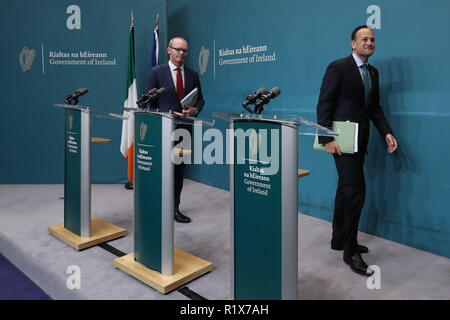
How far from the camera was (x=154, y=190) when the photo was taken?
2.36 metres

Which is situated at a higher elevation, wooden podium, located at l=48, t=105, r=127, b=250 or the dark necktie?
the dark necktie

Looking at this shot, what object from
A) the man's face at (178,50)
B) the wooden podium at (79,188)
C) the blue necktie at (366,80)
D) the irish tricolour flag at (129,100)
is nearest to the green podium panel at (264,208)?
the blue necktie at (366,80)

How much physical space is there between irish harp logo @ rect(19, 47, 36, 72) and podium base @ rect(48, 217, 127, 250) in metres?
2.47

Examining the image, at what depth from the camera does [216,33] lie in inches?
183

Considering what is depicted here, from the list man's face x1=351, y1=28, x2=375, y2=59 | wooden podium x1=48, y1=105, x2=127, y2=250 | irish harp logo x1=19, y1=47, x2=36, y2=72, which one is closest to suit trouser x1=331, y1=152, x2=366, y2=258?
man's face x1=351, y1=28, x2=375, y2=59

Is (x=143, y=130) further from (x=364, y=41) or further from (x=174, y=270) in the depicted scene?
(x=364, y=41)

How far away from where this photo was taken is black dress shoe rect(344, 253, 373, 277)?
Answer: 99.3 inches

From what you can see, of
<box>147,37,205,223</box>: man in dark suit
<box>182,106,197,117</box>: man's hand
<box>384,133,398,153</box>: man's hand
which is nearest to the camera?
<box>384,133,398,153</box>: man's hand

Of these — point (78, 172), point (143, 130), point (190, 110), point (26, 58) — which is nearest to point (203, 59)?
point (190, 110)

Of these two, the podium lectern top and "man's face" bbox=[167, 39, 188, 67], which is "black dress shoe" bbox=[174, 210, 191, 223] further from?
the podium lectern top

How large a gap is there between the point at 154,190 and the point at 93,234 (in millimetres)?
1052

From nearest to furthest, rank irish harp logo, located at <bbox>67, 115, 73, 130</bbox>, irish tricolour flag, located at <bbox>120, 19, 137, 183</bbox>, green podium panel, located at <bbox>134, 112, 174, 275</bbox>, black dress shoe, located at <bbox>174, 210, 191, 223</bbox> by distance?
1. green podium panel, located at <bbox>134, 112, 174, 275</bbox>
2. irish harp logo, located at <bbox>67, 115, 73, 130</bbox>
3. black dress shoe, located at <bbox>174, 210, 191, 223</bbox>
4. irish tricolour flag, located at <bbox>120, 19, 137, 183</bbox>
